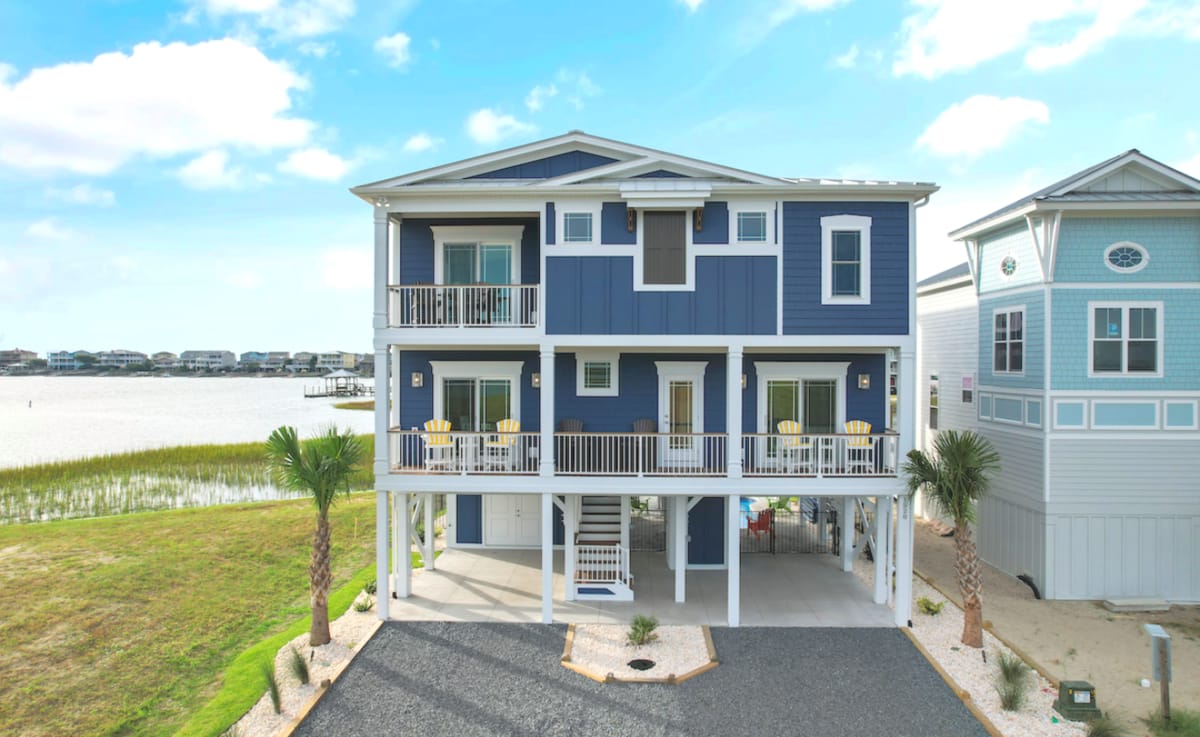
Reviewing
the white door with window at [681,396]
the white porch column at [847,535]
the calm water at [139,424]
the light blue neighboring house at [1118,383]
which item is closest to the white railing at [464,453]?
the white door with window at [681,396]

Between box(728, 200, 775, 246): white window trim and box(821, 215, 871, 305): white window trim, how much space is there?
38.9 inches

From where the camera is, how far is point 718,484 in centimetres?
1223

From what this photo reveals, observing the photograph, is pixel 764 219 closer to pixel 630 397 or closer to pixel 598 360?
pixel 598 360

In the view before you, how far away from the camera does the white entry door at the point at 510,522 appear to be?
16.3 m

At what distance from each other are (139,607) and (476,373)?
26.6ft

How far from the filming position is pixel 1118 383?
13477 mm

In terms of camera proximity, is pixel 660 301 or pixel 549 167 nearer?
pixel 660 301

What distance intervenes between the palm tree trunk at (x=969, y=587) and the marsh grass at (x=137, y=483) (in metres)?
20.4

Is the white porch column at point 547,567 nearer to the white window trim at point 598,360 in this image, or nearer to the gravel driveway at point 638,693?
the gravel driveway at point 638,693

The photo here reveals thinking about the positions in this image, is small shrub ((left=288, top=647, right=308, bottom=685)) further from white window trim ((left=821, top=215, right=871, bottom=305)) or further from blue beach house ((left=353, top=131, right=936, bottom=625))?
white window trim ((left=821, top=215, right=871, bottom=305))

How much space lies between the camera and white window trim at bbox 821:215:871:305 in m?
12.4

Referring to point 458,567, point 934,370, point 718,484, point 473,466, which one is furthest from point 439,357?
point 934,370

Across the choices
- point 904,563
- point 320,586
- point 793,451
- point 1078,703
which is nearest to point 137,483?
point 320,586

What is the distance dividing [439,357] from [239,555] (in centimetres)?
769
